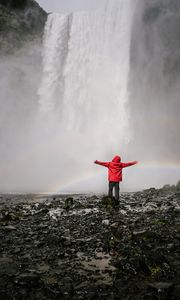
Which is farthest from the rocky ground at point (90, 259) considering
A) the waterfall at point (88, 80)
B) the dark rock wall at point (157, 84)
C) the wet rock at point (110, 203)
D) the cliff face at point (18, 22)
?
the cliff face at point (18, 22)

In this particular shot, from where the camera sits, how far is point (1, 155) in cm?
4184

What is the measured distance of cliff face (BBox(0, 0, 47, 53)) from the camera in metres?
42.7

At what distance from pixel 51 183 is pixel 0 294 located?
25.2 m

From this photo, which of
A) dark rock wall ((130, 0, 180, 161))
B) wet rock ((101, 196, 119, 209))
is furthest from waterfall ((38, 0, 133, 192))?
wet rock ((101, 196, 119, 209))

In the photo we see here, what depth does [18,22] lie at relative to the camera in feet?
144

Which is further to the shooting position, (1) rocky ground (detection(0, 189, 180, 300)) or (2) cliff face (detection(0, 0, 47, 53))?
(2) cliff face (detection(0, 0, 47, 53))

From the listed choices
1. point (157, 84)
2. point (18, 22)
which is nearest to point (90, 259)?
point (157, 84)

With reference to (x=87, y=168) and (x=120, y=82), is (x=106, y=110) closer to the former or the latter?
(x=120, y=82)

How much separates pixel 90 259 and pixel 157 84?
34.2m

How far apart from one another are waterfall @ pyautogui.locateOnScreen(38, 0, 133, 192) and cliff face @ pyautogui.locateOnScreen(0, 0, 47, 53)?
1731mm

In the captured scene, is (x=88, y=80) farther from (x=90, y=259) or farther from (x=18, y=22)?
(x=90, y=259)

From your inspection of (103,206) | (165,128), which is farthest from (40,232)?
(165,128)

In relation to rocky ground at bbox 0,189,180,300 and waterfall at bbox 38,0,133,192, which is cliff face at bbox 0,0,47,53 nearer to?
waterfall at bbox 38,0,133,192

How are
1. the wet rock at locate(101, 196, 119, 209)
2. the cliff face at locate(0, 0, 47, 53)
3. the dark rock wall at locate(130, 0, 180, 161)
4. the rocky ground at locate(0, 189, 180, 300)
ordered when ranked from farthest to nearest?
the cliff face at locate(0, 0, 47, 53), the dark rock wall at locate(130, 0, 180, 161), the wet rock at locate(101, 196, 119, 209), the rocky ground at locate(0, 189, 180, 300)
